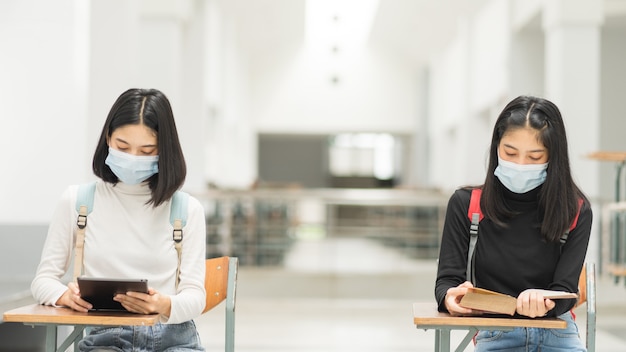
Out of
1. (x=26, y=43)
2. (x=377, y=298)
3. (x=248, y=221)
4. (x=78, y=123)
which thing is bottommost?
(x=377, y=298)

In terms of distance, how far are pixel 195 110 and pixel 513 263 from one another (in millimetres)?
9421

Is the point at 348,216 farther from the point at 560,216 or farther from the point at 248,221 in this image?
the point at 560,216

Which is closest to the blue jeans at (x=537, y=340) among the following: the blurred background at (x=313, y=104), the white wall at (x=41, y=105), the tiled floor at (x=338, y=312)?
the blurred background at (x=313, y=104)

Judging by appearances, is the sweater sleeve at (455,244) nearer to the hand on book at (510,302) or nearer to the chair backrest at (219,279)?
the hand on book at (510,302)

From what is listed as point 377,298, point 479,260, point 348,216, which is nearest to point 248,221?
point 377,298

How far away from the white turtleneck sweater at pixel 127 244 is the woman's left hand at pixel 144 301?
0.53 feet

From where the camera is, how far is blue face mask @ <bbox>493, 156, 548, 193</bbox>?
2.55 m

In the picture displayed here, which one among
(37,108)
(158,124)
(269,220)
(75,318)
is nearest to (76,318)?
(75,318)

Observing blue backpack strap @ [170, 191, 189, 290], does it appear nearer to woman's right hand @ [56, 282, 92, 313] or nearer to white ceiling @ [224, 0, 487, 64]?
woman's right hand @ [56, 282, 92, 313]

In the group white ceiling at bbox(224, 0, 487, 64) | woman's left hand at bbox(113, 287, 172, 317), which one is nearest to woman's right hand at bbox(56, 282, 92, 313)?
woman's left hand at bbox(113, 287, 172, 317)

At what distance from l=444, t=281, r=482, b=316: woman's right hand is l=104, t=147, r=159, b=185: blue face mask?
942mm

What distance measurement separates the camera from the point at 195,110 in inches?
461

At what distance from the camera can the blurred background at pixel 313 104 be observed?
5004 mm

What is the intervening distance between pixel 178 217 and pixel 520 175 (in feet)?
3.38
